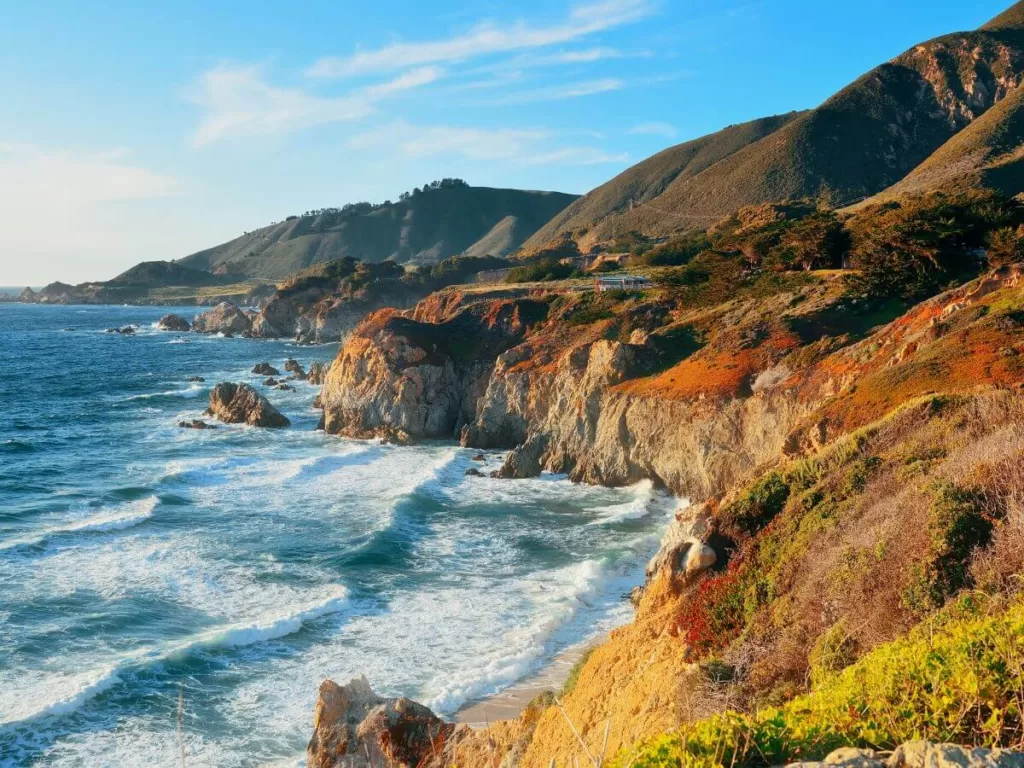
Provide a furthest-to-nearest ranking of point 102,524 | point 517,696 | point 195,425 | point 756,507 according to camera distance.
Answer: point 195,425 < point 102,524 < point 517,696 < point 756,507

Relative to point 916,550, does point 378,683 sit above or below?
below

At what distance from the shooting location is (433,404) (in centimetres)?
4306

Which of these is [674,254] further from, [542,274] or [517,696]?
[517,696]

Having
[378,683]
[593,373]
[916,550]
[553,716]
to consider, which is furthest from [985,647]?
[593,373]

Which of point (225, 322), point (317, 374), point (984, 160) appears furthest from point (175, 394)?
point (984, 160)

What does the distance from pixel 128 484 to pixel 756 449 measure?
26.6 m

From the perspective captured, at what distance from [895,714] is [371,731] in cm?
773

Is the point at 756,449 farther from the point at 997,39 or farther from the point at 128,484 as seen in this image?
the point at 997,39

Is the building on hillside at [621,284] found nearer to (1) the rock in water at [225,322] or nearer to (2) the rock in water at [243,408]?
(2) the rock in water at [243,408]

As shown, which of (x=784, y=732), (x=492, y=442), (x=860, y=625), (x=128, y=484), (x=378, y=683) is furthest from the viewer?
(x=492, y=442)

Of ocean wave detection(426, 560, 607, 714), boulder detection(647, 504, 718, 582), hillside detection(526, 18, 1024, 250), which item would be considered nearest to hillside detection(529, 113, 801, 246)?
hillside detection(526, 18, 1024, 250)

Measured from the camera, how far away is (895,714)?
5.39 meters

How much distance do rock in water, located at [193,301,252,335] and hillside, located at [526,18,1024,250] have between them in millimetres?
54085

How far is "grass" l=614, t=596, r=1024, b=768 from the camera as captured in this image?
4988 mm
